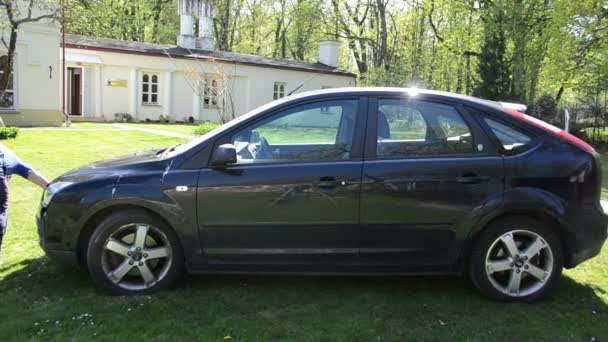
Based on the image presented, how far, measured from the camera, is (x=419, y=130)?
4.41 metres

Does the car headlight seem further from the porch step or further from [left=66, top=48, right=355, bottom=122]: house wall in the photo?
the porch step

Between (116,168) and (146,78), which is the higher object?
(146,78)

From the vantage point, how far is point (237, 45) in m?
48.3

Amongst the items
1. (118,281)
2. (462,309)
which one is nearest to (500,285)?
(462,309)

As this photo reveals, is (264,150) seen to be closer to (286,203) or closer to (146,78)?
(286,203)

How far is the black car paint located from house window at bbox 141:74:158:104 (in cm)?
2439

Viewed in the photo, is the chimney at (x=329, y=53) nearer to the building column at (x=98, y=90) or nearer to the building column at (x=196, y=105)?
the building column at (x=196, y=105)

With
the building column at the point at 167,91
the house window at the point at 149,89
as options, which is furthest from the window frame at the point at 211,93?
the house window at the point at 149,89

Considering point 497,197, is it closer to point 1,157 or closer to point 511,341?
point 511,341

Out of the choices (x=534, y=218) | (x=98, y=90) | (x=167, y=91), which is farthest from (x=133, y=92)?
(x=534, y=218)

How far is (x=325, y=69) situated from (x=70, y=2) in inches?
700

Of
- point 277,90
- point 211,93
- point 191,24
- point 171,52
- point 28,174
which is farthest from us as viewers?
point 277,90

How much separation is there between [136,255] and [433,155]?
2.43 metres

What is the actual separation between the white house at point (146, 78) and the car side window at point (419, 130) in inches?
707
